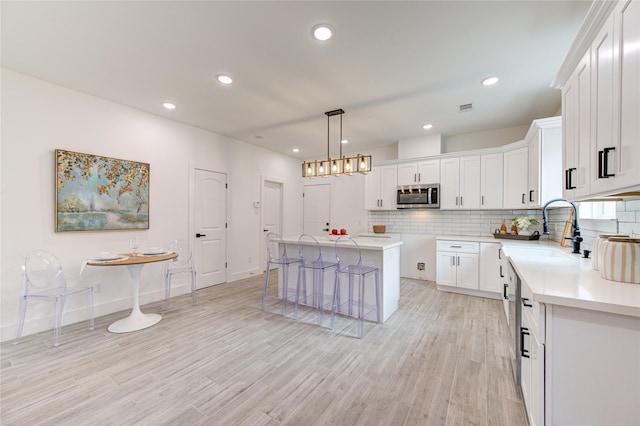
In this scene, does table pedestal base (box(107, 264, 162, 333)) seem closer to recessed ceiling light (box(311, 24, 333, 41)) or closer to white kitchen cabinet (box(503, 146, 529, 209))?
recessed ceiling light (box(311, 24, 333, 41))

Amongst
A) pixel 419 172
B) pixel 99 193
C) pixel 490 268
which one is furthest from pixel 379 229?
pixel 99 193

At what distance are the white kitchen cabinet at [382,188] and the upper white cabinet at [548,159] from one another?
239 centimetres

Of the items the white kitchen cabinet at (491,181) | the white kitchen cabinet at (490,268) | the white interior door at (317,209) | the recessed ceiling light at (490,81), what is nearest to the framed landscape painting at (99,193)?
the white interior door at (317,209)

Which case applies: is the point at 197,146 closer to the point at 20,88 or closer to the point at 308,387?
the point at 20,88

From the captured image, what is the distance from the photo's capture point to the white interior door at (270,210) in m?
5.82

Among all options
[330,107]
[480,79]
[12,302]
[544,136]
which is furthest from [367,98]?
→ [12,302]

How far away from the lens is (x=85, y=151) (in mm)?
3256

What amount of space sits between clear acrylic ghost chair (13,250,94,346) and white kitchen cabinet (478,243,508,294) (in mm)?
5280

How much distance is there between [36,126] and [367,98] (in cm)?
384

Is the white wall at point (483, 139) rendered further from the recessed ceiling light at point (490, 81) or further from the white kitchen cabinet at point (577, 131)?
the white kitchen cabinet at point (577, 131)

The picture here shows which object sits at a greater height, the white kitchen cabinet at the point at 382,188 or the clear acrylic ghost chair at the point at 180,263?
the white kitchen cabinet at the point at 382,188

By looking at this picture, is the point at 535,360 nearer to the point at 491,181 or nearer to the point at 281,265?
the point at 281,265

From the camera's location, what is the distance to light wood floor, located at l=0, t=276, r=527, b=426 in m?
1.74

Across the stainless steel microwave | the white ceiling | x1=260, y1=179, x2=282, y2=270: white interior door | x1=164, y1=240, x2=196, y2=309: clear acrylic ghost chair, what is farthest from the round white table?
the stainless steel microwave
